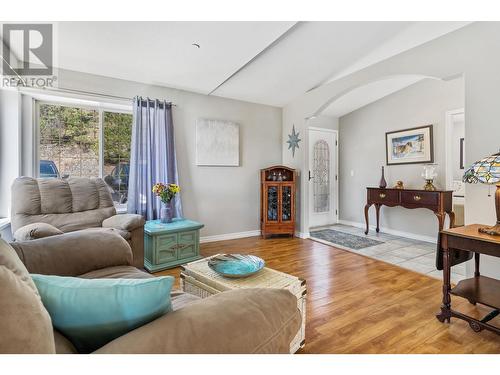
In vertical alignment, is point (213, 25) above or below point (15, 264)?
above

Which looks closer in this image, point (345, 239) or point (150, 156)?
point (150, 156)

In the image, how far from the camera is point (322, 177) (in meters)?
5.39

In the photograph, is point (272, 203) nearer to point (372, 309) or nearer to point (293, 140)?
point (293, 140)

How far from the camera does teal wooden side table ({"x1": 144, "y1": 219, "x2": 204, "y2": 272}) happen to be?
2873 mm

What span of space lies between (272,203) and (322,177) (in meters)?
1.54

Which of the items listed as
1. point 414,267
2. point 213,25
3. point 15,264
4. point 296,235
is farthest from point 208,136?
point 15,264

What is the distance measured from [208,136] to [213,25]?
1811mm

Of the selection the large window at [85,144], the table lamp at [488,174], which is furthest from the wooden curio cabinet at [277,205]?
the table lamp at [488,174]

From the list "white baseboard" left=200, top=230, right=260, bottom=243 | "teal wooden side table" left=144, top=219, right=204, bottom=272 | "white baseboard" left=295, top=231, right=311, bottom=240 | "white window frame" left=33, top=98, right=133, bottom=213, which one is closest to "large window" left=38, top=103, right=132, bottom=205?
"white window frame" left=33, top=98, right=133, bottom=213

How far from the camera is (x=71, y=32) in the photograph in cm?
232

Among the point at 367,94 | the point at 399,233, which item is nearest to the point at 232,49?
the point at 367,94

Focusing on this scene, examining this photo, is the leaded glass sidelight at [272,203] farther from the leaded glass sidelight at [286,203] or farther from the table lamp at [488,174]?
the table lamp at [488,174]
